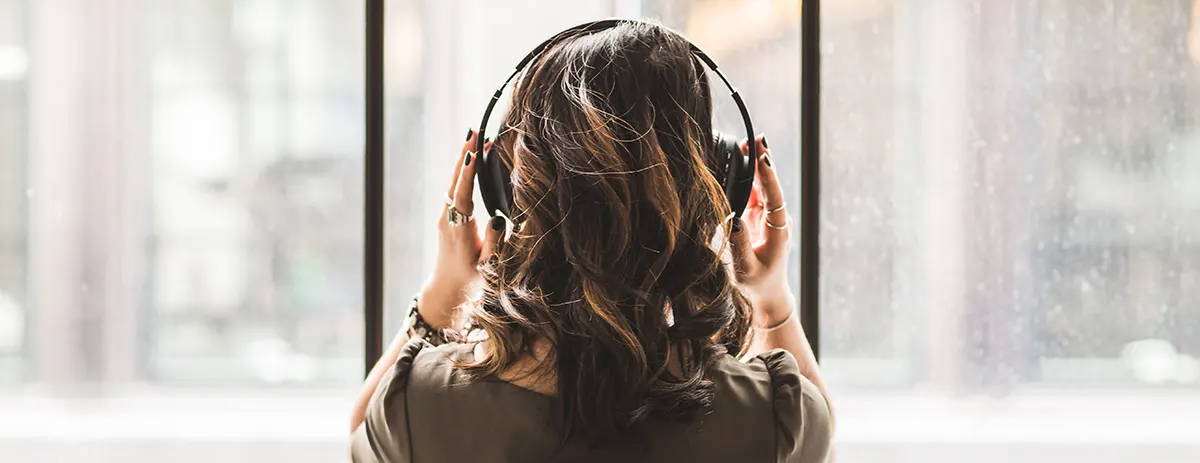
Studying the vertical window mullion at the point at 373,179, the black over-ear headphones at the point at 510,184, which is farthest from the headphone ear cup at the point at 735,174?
the vertical window mullion at the point at 373,179

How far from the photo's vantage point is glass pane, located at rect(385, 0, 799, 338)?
56.6 inches

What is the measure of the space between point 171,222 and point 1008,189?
1.43 meters

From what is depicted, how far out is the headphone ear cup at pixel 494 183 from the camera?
819 mm

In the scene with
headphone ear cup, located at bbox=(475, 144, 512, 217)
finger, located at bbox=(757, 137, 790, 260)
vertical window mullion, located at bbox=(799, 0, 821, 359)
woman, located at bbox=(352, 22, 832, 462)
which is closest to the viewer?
woman, located at bbox=(352, 22, 832, 462)

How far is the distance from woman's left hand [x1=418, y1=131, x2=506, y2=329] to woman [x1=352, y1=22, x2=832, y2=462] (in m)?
0.16

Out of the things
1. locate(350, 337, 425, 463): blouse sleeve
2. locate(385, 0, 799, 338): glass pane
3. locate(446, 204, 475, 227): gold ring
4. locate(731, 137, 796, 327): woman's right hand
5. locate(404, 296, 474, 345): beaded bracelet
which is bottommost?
locate(350, 337, 425, 463): blouse sleeve

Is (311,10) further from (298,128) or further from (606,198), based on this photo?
(606,198)

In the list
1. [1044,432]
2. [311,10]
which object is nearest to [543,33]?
[311,10]

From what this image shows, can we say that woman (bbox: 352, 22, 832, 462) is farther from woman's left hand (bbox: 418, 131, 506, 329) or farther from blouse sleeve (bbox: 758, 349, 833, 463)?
woman's left hand (bbox: 418, 131, 506, 329)

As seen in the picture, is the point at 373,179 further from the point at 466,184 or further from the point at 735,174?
the point at 735,174

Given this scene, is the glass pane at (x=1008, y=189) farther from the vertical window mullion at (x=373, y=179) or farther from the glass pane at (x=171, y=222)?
the glass pane at (x=171, y=222)

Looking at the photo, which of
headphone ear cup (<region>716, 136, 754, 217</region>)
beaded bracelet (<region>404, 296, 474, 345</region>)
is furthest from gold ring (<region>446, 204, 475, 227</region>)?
headphone ear cup (<region>716, 136, 754, 217</region>)

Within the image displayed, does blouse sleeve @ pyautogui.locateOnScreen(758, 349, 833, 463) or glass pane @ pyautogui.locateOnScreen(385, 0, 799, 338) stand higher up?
glass pane @ pyautogui.locateOnScreen(385, 0, 799, 338)

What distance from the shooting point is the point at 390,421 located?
737 mm
